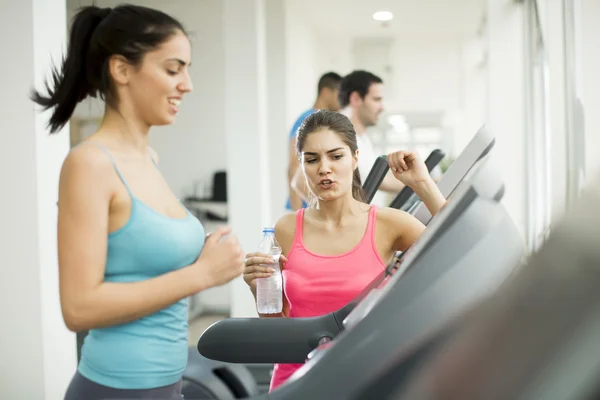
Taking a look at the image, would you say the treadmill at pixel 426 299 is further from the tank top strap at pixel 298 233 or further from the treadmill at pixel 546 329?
the tank top strap at pixel 298 233

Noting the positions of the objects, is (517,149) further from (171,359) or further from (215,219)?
(171,359)

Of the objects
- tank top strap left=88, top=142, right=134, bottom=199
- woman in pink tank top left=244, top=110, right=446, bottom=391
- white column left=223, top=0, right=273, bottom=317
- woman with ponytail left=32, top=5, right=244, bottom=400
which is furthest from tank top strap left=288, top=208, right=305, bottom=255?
white column left=223, top=0, right=273, bottom=317

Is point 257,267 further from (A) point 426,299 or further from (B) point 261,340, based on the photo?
(A) point 426,299

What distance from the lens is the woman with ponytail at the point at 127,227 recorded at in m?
0.85

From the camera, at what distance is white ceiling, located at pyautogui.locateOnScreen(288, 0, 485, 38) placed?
25.5 feet

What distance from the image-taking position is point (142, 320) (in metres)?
0.92

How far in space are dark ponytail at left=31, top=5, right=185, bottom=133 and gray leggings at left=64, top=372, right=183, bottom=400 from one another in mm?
405

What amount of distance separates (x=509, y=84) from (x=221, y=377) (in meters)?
3.91

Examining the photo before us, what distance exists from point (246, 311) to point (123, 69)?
3.87 m

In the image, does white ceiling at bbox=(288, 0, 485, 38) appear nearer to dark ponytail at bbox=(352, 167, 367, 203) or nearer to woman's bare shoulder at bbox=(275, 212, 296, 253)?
dark ponytail at bbox=(352, 167, 367, 203)

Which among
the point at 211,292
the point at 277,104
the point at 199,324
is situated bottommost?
the point at 199,324

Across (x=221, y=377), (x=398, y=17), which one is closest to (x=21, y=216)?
(x=221, y=377)

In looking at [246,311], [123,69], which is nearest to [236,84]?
[246,311]

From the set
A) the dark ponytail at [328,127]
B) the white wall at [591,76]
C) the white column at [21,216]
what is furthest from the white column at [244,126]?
the dark ponytail at [328,127]
